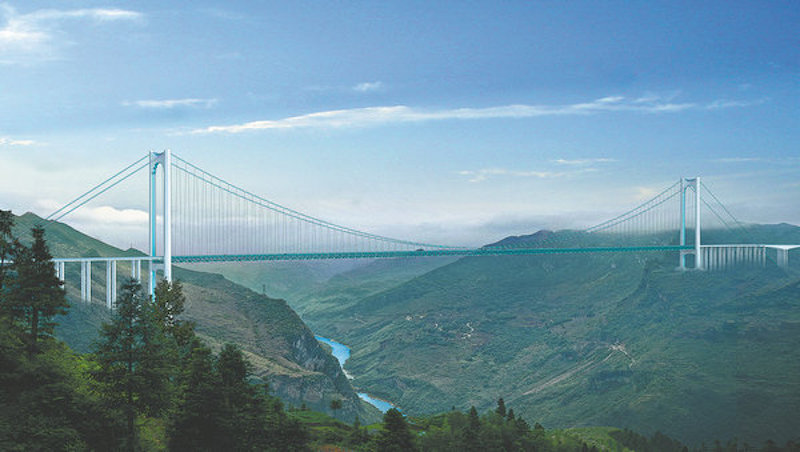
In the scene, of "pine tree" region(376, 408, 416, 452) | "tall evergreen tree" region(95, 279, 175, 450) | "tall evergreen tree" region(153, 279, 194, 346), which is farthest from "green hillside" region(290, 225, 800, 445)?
"tall evergreen tree" region(95, 279, 175, 450)

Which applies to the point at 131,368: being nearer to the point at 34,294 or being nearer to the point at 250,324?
the point at 34,294

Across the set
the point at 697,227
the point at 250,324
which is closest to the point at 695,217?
the point at 697,227

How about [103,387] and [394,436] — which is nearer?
[103,387]

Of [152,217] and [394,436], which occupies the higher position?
[152,217]

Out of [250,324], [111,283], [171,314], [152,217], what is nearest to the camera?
[171,314]

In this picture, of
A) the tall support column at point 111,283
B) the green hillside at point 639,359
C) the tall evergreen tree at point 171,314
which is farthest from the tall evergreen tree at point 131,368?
the green hillside at point 639,359

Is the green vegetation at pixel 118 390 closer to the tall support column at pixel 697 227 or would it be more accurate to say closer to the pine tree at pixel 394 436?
the pine tree at pixel 394 436

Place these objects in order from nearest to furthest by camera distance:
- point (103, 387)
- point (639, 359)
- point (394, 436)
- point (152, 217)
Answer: point (103, 387)
point (394, 436)
point (152, 217)
point (639, 359)
